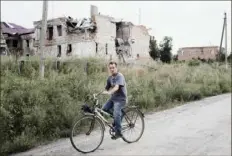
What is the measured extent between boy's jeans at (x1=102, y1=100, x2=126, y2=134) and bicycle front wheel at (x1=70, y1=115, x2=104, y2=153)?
35 centimetres

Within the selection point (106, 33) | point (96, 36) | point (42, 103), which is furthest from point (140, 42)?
point (42, 103)

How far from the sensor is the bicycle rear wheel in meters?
9.01

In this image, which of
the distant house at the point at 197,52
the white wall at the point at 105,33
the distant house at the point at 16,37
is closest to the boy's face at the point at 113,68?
the white wall at the point at 105,33

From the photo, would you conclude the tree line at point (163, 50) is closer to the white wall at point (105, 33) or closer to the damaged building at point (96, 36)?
the damaged building at point (96, 36)

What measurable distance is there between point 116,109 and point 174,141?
1827mm

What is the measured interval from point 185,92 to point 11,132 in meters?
12.8

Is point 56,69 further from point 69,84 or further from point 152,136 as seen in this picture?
point 152,136

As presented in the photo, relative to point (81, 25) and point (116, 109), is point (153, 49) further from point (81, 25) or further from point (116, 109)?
point (116, 109)

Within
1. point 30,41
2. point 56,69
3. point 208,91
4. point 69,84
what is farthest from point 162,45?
point 69,84

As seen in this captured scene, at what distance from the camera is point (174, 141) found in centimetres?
932

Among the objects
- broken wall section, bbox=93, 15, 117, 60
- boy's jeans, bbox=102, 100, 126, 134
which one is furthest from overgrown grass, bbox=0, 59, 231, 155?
broken wall section, bbox=93, 15, 117, 60

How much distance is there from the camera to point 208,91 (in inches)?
956

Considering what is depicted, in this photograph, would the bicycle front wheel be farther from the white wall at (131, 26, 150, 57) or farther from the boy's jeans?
the white wall at (131, 26, 150, 57)

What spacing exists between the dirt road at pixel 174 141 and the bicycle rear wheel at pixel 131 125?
0.17 metres
